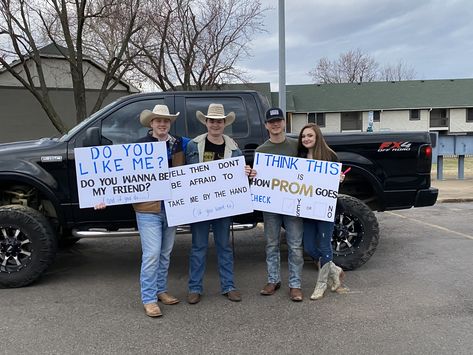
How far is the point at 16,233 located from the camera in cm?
489

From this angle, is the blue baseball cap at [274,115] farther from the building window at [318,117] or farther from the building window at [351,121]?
the building window at [351,121]

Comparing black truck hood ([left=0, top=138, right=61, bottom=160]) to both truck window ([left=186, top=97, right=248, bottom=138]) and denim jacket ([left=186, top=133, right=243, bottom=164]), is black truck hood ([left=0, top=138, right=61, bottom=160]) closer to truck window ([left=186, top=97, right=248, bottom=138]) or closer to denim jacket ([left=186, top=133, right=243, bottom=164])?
truck window ([left=186, top=97, right=248, bottom=138])

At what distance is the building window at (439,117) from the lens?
4288cm

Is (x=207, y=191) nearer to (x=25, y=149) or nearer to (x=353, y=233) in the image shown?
(x=353, y=233)

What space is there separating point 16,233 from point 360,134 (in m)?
3.99

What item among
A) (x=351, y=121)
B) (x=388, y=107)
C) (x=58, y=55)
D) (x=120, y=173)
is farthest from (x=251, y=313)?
(x=351, y=121)

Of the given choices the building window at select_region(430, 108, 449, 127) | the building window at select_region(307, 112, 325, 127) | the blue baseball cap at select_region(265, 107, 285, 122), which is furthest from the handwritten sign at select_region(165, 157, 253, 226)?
the building window at select_region(430, 108, 449, 127)

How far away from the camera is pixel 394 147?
18.2 feet

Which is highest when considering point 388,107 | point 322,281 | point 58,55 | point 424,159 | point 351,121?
point 58,55

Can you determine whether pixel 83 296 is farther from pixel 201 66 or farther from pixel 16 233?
pixel 201 66

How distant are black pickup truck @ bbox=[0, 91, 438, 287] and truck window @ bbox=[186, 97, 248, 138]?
0.01 m

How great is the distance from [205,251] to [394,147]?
8.66 feet

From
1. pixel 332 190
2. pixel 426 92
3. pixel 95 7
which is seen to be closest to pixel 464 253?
pixel 332 190

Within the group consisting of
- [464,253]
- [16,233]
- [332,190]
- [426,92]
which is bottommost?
[464,253]
